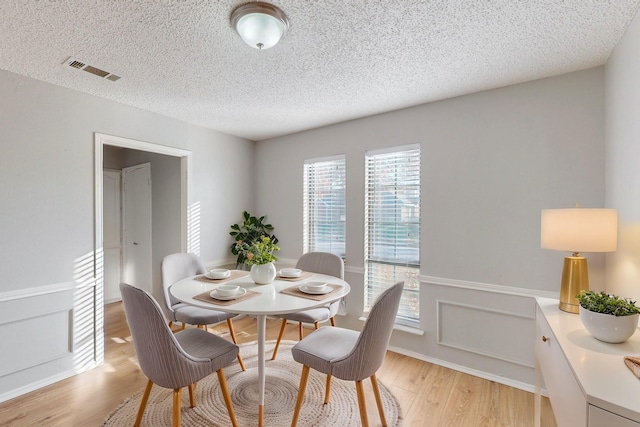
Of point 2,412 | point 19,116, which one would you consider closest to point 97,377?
point 2,412

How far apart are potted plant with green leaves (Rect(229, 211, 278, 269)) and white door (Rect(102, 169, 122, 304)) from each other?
6.56 feet

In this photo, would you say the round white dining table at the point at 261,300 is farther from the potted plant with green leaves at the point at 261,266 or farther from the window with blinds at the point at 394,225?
the window with blinds at the point at 394,225

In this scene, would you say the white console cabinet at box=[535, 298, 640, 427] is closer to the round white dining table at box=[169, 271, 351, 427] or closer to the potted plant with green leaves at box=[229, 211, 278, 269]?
the round white dining table at box=[169, 271, 351, 427]

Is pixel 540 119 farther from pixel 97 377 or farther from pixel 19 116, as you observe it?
pixel 97 377

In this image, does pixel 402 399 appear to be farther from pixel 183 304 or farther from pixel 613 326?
pixel 183 304

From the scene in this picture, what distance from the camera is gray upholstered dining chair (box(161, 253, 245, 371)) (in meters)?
2.39

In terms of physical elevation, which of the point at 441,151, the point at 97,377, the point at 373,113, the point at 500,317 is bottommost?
the point at 97,377

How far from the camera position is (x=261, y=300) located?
187cm

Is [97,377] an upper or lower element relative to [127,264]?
lower

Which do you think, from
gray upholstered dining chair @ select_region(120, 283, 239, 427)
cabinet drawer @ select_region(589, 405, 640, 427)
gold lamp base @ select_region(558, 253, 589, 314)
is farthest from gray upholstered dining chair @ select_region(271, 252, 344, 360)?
cabinet drawer @ select_region(589, 405, 640, 427)

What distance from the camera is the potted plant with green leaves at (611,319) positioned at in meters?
1.19

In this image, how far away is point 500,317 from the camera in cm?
243

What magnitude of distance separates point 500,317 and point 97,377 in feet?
11.0

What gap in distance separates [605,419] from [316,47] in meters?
2.08
